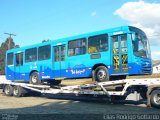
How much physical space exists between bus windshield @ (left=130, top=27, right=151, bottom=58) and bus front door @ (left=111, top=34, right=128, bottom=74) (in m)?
0.45

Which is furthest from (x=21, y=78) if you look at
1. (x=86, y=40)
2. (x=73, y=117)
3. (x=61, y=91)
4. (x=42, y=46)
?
(x=73, y=117)

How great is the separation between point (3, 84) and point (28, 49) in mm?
3426

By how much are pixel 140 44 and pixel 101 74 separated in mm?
2367

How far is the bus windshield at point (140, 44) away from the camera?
14773mm

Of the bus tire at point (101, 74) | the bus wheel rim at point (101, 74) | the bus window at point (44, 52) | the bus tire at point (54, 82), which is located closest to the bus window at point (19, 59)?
the bus window at point (44, 52)

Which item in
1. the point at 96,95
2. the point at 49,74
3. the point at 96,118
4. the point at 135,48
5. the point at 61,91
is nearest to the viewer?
the point at 96,118

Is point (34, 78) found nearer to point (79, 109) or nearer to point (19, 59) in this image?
point (19, 59)

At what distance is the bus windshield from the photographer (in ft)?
48.5

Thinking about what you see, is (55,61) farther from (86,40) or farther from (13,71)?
(13,71)

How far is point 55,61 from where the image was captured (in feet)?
59.9

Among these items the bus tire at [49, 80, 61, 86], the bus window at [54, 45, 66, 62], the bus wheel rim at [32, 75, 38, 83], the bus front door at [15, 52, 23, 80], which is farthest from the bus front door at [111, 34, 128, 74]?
the bus front door at [15, 52, 23, 80]

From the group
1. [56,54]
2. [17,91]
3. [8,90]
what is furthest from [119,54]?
[8,90]

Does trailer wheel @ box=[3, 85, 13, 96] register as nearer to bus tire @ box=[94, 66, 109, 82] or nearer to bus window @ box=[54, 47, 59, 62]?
bus window @ box=[54, 47, 59, 62]

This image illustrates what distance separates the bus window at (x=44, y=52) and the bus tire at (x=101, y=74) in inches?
157
